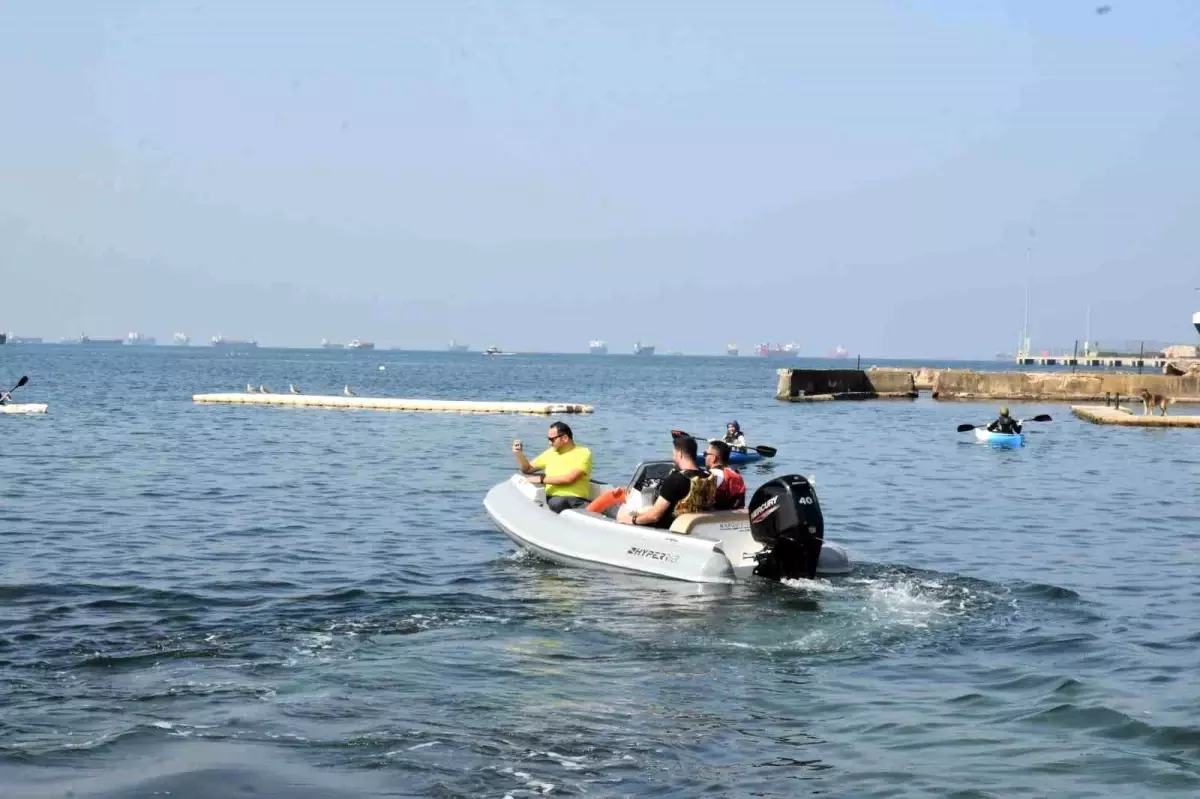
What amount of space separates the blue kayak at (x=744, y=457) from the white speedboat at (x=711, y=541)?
16.5m

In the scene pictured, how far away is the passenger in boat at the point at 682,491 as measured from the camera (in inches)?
567

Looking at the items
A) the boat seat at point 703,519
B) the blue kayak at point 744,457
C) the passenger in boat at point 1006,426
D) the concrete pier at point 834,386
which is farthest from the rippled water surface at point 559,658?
the concrete pier at point 834,386

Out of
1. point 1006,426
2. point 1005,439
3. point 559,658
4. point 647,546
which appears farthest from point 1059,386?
point 559,658

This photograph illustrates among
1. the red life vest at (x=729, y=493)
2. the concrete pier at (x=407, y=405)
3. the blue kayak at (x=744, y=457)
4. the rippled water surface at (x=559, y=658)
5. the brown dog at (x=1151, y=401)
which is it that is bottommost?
the rippled water surface at (x=559, y=658)

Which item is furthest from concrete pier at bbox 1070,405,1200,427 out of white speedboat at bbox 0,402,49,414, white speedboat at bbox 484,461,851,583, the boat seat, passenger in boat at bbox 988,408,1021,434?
the boat seat

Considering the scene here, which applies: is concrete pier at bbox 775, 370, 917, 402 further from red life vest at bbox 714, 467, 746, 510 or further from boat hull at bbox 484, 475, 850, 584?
red life vest at bbox 714, 467, 746, 510

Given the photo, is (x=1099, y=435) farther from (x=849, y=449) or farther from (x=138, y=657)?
(x=138, y=657)

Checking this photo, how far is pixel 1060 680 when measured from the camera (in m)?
10.3

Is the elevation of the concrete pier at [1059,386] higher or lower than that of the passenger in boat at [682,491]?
higher

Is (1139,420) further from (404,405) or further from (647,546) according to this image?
(647,546)

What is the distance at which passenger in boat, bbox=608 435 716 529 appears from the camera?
47.2 feet

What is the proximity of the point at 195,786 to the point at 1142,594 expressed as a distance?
1058 centimetres

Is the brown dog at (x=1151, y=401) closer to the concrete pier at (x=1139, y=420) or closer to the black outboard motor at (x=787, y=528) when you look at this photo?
the concrete pier at (x=1139, y=420)

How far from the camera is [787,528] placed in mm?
13781
